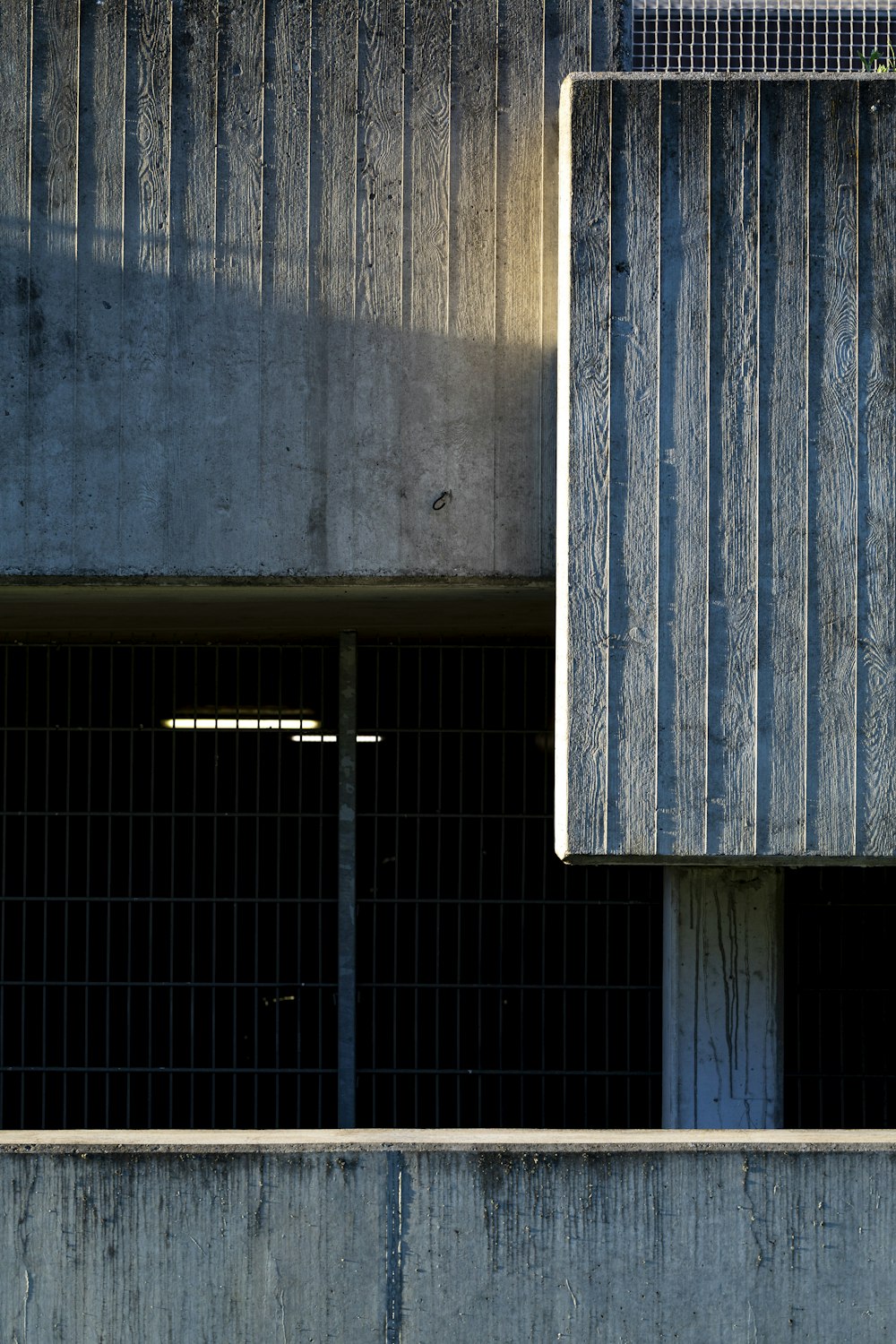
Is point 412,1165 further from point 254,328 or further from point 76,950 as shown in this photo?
point 76,950

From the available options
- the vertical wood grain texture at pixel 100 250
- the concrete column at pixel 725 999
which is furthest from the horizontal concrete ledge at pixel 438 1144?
the vertical wood grain texture at pixel 100 250

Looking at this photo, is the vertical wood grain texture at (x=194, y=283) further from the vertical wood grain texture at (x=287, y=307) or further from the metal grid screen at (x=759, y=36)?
the metal grid screen at (x=759, y=36)

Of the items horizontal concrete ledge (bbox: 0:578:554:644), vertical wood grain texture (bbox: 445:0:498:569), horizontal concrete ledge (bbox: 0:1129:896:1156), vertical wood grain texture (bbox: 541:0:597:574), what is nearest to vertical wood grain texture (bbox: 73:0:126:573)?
horizontal concrete ledge (bbox: 0:578:554:644)

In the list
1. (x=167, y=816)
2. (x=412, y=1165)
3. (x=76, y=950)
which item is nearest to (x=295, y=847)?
(x=167, y=816)

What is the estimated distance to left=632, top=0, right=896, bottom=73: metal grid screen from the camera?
246 inches

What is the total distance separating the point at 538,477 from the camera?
20.2ft

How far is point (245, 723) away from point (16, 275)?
3.59m

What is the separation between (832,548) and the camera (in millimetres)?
5469

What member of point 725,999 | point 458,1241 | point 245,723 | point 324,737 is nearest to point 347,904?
point 324,737

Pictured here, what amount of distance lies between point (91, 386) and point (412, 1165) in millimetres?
3766

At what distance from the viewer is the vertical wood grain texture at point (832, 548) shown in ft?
17.9

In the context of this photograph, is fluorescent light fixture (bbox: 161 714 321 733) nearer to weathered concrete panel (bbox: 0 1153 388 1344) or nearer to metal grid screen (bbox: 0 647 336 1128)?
metal grid screen (bbox: 0 647 336 1128)

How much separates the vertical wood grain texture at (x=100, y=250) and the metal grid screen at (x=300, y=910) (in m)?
2.97

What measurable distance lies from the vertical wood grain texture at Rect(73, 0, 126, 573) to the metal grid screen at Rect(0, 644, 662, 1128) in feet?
9.75
